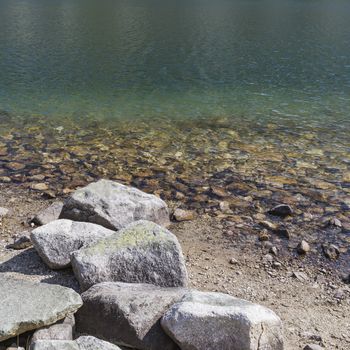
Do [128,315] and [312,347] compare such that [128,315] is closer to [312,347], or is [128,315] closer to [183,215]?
[312,347]

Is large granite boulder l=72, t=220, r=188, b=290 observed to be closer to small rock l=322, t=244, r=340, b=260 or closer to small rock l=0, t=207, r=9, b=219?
small rock l=322, t=244, r=340, b=260

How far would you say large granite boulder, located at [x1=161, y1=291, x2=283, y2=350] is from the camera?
207 inches

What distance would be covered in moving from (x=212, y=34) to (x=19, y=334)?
39763 millimetres

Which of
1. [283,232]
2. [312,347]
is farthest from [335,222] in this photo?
[312,347]

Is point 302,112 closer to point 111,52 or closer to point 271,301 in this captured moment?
point 271,301

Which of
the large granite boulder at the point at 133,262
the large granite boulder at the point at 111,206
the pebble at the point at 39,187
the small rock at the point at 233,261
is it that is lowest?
the pebble at the point at 39,187

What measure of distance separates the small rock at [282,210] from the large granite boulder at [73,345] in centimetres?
576

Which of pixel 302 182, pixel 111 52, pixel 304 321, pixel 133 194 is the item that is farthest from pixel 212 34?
pixel 304 321

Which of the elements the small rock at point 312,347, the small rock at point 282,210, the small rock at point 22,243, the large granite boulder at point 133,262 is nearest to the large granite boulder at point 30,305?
the large granite boulder at point 133,262

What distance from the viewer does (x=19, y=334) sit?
5391 millimetres

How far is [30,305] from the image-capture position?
18.4 feet

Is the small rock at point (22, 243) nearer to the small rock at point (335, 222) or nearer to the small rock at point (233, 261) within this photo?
the small rock at point (233, 261)

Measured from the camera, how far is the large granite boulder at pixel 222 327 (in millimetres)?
5266

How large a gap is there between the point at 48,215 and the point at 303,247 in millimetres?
4744
